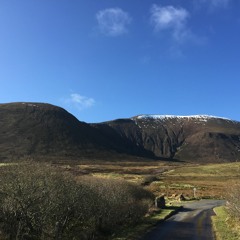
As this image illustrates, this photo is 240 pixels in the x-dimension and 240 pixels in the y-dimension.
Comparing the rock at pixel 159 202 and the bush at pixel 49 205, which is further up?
the bush at pixel 49 205

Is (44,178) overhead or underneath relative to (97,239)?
overhead

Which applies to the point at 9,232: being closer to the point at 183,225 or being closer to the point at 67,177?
the point at 67,177

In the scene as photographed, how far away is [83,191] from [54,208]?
3334mm

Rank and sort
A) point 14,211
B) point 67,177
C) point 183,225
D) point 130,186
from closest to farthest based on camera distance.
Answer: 1. point 14,211
2. point 67,177
3. point 183,225
4. point 130,186

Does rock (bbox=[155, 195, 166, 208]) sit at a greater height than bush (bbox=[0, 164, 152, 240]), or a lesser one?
lesser

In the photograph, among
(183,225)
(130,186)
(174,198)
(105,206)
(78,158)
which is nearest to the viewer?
(105,206)

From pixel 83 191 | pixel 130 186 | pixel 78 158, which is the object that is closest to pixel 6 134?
pixel 78 158

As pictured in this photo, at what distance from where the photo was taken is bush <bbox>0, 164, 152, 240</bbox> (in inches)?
688

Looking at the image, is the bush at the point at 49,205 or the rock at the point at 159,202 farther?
the rock at the point at 159,202

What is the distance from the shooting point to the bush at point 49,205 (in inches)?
688

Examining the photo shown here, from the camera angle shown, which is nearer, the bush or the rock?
the bush

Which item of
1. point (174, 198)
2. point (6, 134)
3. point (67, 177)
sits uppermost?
point (6, 134)

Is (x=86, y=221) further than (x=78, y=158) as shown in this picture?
No

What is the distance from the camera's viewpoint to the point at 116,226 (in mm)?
29266
